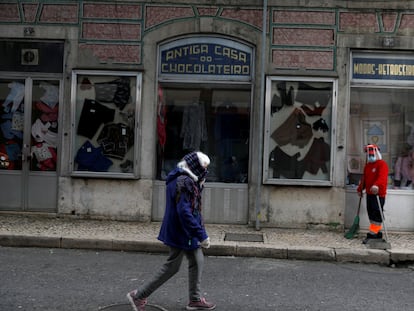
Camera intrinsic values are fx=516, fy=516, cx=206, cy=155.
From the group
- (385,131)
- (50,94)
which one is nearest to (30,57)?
(50,94)

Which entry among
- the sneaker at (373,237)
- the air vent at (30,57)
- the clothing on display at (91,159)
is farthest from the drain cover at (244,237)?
the air vent at (30,57)

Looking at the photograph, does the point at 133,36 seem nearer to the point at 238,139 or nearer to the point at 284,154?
the point at 238,139

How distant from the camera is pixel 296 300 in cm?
596

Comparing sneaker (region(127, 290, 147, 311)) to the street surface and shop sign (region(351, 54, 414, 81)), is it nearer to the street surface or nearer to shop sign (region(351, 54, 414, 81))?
the street surface

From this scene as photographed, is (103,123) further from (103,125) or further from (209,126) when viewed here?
(209,126)

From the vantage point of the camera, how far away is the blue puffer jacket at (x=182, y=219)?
5.13 m

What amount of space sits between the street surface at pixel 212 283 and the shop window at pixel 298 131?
255 cm

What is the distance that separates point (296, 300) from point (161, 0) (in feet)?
21.9

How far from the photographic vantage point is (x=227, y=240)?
8.85 meters

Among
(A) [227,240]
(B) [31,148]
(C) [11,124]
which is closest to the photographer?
(A) [227,240]

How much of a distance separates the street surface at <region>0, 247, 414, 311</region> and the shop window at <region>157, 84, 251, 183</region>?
108 inches

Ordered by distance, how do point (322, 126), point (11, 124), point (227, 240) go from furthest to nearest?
point (11, 124), point (322, 126), point (227, 240)

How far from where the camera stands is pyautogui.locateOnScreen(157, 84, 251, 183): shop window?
1046 centimetres

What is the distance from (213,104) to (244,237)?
2.88m
